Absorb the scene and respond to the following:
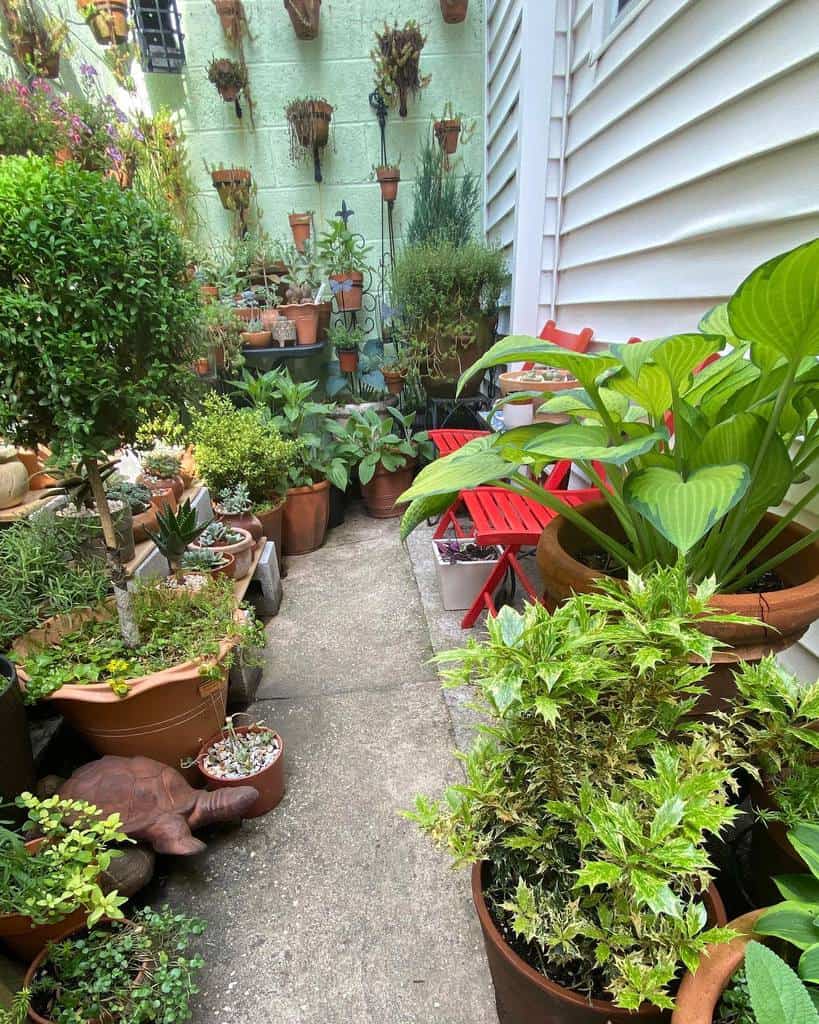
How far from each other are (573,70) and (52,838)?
11.2 feet

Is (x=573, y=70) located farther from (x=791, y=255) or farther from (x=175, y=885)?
(x=175, y=885)

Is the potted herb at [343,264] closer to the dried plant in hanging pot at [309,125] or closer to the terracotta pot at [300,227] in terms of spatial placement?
the terracotta pot at [300,227]

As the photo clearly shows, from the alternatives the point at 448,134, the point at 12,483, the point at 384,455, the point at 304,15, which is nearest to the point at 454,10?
the point at 448,134

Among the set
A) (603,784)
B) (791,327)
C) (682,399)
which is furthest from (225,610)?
(791,327)

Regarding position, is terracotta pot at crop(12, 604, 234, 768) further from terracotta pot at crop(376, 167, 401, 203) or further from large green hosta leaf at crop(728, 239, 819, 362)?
terracotta pot at crop(376, 167, 401, 203)

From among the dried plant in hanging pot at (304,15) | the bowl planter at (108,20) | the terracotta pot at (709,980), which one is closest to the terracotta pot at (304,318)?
the dried plant in hanging pot at (304,15)

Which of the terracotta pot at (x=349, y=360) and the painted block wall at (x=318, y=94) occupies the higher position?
the painted block wall at (x=318, y=94)

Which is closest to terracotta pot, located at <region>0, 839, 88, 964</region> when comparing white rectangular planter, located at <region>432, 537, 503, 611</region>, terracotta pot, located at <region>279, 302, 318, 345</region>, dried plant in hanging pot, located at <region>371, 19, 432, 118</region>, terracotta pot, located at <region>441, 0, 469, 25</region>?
white rectangular planter, located at <region>432, 537, 503, 611</region>

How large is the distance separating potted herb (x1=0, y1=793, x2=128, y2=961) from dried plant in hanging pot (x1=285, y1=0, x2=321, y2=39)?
4194 mm

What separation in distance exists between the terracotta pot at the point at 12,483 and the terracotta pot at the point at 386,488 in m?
1.81

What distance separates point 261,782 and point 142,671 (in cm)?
46

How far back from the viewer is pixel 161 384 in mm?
1378

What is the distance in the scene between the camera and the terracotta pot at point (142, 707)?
4.58 feet

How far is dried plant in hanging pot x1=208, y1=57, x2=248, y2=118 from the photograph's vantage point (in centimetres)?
332
